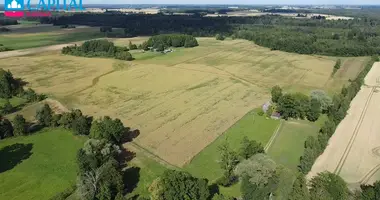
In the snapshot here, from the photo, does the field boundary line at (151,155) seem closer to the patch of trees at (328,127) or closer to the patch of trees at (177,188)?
the patch of trees at (177,188)

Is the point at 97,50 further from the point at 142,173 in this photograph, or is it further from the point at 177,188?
the point at 177,188

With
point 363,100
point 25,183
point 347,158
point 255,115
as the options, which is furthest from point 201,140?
point 363,100

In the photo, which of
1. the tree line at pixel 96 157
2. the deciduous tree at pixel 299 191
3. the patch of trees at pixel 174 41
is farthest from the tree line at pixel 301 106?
the patch of trees at pixel 174 41

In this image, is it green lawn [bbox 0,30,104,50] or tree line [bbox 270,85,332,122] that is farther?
green lawn [bbox 0,30,104,50]

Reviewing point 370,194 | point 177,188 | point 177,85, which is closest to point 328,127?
point 370,194

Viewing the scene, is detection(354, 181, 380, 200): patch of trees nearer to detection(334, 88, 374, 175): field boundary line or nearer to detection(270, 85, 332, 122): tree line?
detection(334, 88, 374, 175): field boundary line

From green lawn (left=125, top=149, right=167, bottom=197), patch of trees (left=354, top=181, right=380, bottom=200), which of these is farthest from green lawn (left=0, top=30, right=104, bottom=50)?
patch of trees (left=354, top=181, right=380, bottom=200)
